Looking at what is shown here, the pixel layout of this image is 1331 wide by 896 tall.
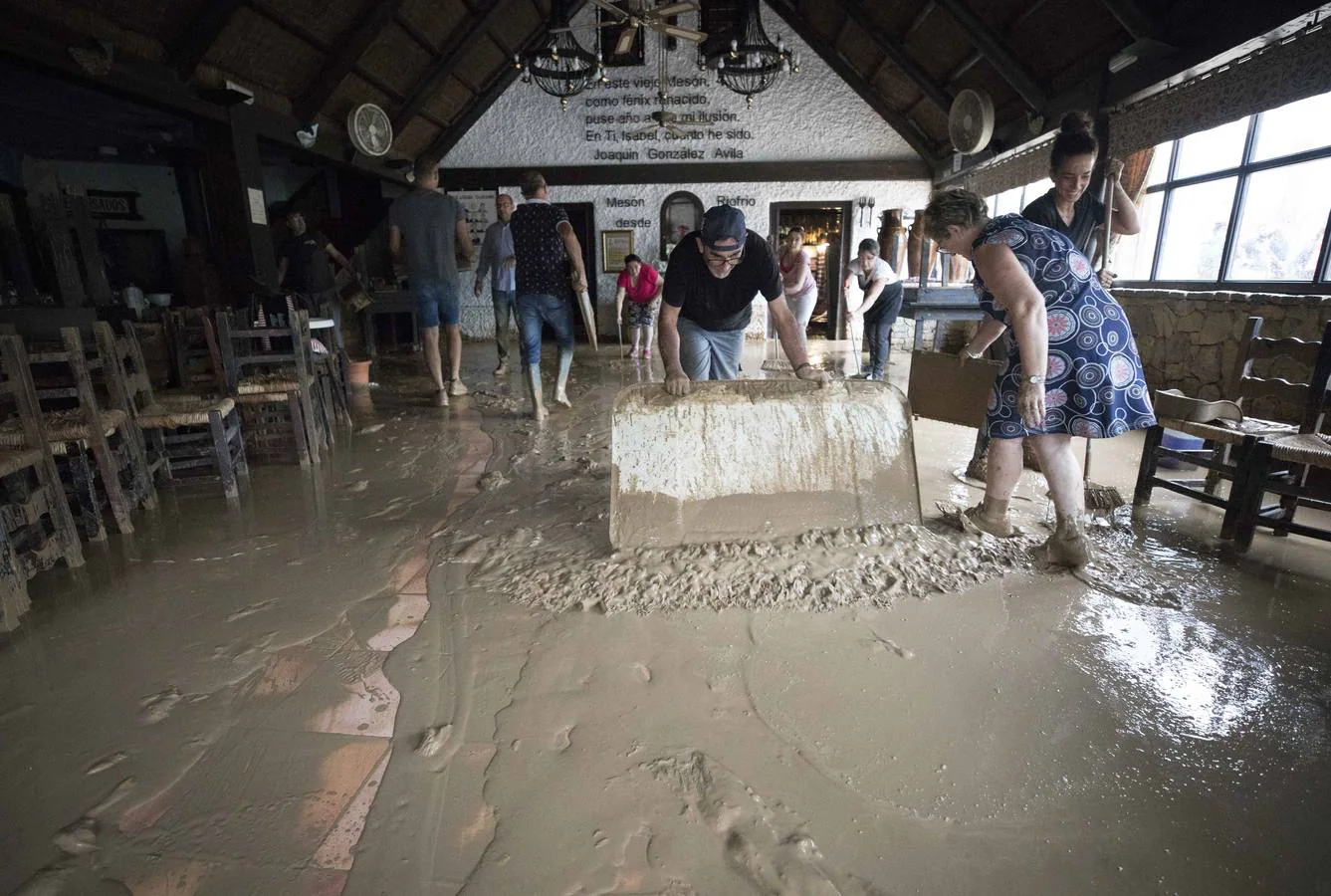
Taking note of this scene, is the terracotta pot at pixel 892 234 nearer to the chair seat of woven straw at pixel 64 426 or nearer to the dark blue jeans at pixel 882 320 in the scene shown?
the dark blue jeans at pixel 882 320

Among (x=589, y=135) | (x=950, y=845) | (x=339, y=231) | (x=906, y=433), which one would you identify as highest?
(x=589, y=135)

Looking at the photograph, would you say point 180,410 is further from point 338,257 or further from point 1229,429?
point 338,257

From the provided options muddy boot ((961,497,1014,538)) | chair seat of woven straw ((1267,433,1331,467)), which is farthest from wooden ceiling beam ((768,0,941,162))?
muddy boot ((961,497,1014,538))

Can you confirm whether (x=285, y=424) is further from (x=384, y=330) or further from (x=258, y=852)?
(x=384, y=330)

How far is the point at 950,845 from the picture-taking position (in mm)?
1249


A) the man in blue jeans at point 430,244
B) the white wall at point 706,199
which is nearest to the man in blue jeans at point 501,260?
the man in blue jeans at point 430,244

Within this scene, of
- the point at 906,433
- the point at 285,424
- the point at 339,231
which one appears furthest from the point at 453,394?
the point at 339,231

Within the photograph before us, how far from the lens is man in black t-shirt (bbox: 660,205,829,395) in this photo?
2.52 metres

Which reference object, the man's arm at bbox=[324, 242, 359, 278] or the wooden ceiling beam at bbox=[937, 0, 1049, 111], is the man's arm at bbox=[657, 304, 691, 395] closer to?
the wooden ceiling beam at bbox=[937, 0, 1049, 111]

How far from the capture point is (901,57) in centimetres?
762

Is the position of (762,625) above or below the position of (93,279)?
below

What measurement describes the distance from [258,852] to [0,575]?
1578 millimetres

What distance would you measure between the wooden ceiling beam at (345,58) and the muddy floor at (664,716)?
555 cm

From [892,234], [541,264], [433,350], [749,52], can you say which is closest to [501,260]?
[433,350]
